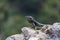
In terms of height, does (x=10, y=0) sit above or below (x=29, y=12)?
above

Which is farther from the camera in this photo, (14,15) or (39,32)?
(14,15)

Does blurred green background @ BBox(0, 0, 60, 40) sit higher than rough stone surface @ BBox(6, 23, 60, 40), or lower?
A: higher

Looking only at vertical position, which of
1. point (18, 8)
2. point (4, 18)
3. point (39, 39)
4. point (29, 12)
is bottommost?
point (39, 39)

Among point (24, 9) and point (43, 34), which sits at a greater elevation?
point (24, 9)

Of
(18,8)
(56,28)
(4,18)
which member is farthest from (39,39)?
(18,8)

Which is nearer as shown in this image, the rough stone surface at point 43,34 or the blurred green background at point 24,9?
the rough stone surface at point 43,34

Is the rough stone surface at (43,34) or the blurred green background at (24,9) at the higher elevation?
the blurred green background at (24,9)

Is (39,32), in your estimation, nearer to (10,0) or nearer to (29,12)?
(29,12)

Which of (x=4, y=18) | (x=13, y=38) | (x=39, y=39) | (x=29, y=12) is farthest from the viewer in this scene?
(x=29, y=12)

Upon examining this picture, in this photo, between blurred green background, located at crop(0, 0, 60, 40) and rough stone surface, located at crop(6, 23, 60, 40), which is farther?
blurred green background, located at crop(0, 0, 60, 40)

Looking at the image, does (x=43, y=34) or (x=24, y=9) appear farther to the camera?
(x=24, y=9)

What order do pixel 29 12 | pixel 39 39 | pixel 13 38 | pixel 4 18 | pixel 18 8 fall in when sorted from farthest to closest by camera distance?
pixel 18 8, pixel 29 12, pixel 4 18, pixel 13 38, pixel 39 39
